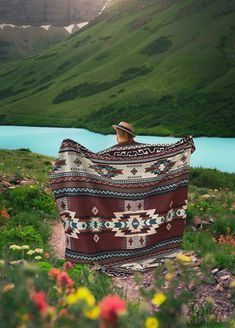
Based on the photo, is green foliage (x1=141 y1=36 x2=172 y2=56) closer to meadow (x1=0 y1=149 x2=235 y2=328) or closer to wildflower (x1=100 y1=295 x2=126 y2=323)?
meadow (x1=0 y1=149 x2=235 y2=328)

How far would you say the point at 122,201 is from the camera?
9977mm

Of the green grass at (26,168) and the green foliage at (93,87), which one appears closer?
the green grass at (26,168)

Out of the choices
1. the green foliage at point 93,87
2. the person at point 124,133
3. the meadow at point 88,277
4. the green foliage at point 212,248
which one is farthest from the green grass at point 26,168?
the green foliage at point 93,87

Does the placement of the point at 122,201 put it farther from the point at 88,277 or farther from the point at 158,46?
the point at 158,46

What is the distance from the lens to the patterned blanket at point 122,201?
9609 mm

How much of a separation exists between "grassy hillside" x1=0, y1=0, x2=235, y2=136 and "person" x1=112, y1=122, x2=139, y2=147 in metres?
85.4

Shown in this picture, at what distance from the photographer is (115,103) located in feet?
456

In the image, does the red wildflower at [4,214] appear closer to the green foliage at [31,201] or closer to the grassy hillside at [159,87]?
the green foliage at [31,201]

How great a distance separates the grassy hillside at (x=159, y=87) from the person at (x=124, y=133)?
8535 centimetres

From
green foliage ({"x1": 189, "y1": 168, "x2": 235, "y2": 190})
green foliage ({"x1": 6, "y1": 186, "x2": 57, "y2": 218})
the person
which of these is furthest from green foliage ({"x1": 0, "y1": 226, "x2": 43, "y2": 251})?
green foliage ({"x1": 189, "y1": 168, "x2": 235, "y2": 190})

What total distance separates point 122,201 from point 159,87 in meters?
131

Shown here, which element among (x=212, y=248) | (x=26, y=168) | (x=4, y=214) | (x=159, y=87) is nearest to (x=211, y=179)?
(x=26, y=168)

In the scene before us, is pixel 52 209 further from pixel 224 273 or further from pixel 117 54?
pixel 117 54

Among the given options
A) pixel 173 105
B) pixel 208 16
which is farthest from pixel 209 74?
pixel 208 16
